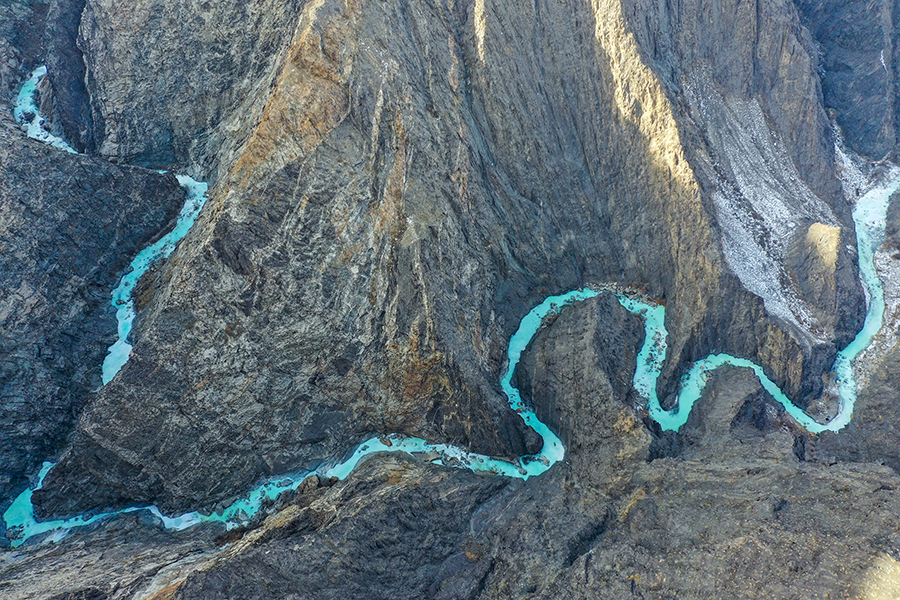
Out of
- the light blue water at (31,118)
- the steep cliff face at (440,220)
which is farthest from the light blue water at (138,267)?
the light blue water at (31,118)

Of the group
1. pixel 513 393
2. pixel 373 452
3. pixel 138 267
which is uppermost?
pixel 138 267

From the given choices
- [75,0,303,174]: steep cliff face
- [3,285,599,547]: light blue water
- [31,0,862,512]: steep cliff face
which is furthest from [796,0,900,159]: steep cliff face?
[75,0,303,174]: steep cliff face

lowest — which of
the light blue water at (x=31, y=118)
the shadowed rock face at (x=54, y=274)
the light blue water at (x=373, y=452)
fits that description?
the light blue water at (x=373, y=452)

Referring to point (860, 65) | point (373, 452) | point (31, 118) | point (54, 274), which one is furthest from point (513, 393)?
point (860, 65)

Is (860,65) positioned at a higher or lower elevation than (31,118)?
higher

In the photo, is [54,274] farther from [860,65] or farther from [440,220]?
[860,65]

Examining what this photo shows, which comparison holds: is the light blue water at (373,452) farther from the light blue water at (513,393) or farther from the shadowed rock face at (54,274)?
the shadowed rock face at (54,274)
